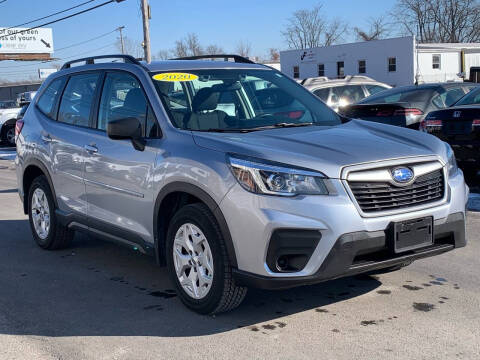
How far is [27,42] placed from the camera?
2918 inches

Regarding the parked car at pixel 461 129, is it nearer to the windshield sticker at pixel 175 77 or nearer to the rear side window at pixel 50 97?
the windshield sticker at pixel 175 77

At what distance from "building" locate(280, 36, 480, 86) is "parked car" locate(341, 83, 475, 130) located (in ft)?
107

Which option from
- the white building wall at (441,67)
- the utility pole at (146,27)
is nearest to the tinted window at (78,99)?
the utility pole at (146,27)

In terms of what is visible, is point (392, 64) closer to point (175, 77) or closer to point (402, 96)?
point (402, 96)

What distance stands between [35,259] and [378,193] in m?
3.71

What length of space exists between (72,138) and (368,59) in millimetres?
43342

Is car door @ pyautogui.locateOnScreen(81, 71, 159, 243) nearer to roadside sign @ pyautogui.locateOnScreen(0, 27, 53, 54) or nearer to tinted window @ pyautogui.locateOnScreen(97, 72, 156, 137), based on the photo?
tinted window @ pyautogui.locateOnScreen(97, 72, 156, 137)

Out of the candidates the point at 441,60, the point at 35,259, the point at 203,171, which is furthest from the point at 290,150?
the point at 441,60

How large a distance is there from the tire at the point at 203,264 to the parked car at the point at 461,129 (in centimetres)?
535

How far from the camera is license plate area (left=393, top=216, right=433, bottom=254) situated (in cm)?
393

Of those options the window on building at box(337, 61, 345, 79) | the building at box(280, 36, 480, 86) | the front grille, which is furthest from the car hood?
the window on building at box(337, 61, 345, 79)

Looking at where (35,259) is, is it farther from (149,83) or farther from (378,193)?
(378,193)

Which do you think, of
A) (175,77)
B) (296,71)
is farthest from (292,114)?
(296,71)

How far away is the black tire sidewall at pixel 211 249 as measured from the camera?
407 centimetres
